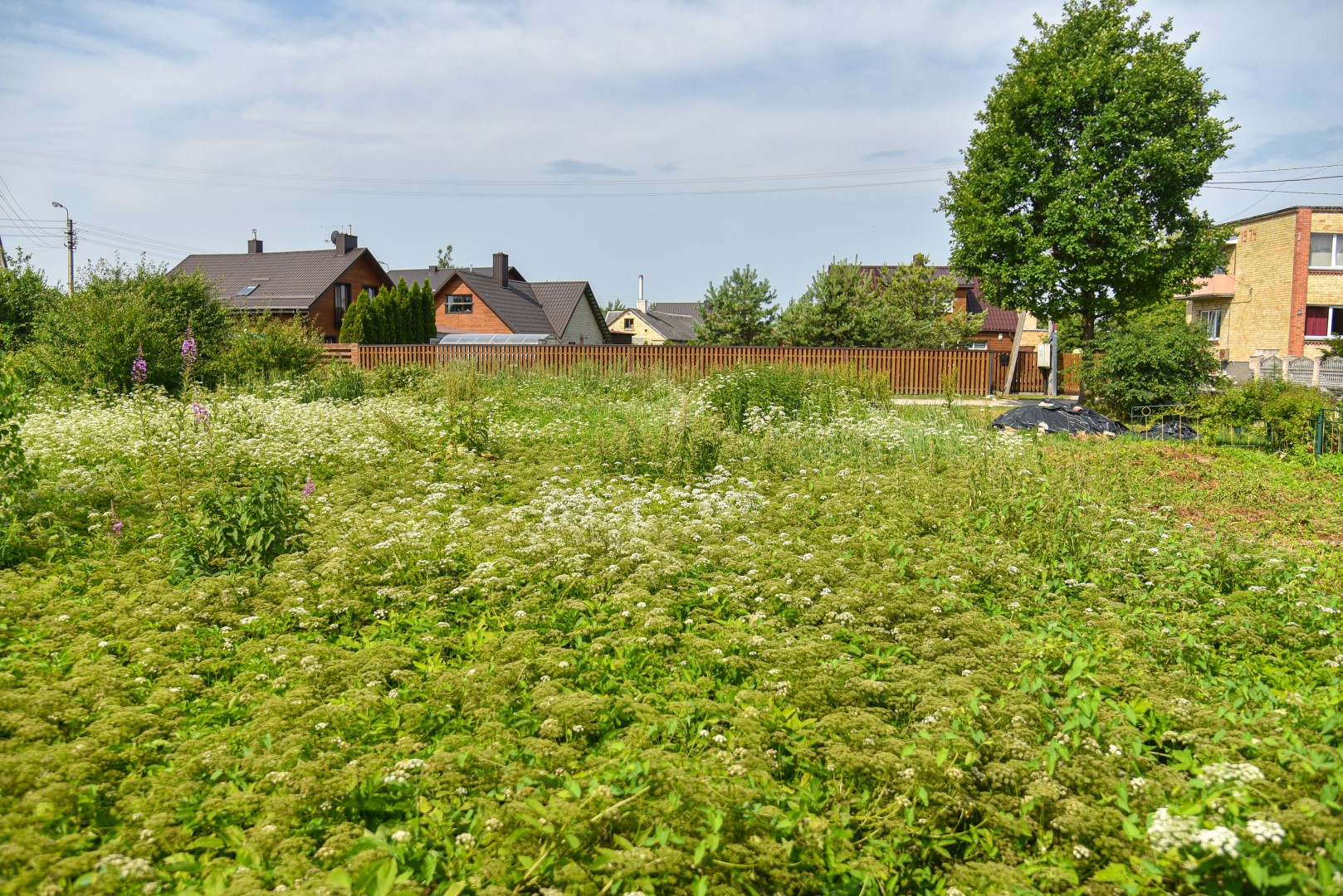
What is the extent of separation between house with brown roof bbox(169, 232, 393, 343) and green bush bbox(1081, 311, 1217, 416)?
115ft

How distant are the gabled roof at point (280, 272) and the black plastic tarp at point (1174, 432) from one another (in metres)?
37.1

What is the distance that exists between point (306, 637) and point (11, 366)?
3.83 meters

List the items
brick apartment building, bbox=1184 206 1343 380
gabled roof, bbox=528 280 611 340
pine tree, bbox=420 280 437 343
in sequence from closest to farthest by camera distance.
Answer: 1. brick apartment building, bbox=1184 206 1343 380
2. pine tree, bbox=420 280 437 343
3. gabled roof, bbox=528 280 611 340

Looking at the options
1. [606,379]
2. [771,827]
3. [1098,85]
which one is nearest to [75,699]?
[771,827]

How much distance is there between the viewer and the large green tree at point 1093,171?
2116cm

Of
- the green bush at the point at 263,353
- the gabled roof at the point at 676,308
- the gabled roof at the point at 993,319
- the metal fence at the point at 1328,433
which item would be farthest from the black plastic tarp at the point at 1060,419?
the gabled roof at the point at 676,308

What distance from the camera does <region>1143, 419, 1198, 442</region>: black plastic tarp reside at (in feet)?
44.5

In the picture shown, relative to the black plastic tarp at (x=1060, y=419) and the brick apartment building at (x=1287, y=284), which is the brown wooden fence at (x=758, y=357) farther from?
the brick apartment building at (x=1287, y=284)

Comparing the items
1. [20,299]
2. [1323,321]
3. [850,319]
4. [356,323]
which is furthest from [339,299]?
[1323,321]

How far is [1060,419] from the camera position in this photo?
47.3ft

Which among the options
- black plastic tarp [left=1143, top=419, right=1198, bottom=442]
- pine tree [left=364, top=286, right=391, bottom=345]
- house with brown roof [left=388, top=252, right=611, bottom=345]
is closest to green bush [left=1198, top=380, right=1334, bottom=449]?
black plastic tarp [left=1143, top=419, right=1198, bottom=442]

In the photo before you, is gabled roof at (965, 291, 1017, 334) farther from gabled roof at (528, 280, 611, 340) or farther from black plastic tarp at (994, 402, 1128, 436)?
black plastic tarp at (994, 402, 1128, 436)

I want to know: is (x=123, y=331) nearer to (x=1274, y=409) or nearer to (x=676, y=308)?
(x=1274, y=409)

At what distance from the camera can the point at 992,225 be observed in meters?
22.5
